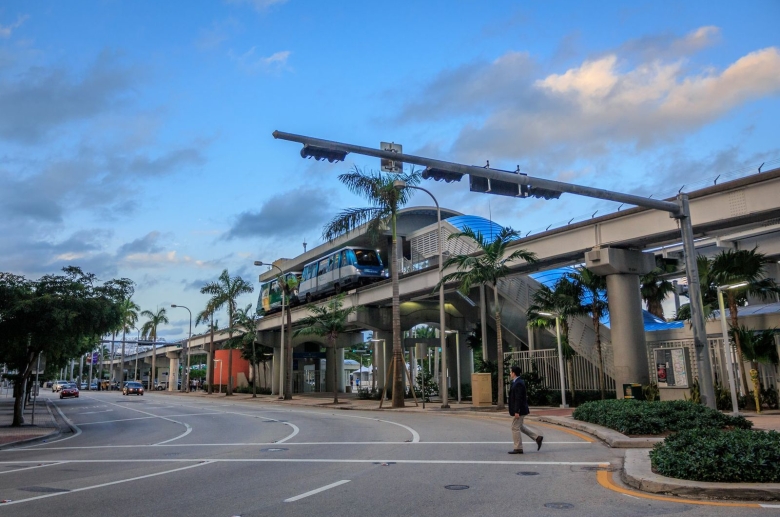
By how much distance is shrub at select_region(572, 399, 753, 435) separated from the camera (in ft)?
43.3

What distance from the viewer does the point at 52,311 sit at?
2144 centimetres

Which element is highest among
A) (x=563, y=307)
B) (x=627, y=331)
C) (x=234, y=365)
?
(x=563, y=307)

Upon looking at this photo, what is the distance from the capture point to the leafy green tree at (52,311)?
2139cm

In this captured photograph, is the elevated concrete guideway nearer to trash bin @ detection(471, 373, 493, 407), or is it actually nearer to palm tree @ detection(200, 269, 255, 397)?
trash bin @ detection(471, 373, 493, 407)

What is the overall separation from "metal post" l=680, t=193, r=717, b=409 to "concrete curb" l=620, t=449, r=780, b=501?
6.71m

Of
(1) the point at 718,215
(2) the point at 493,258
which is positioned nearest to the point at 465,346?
(2) the point at 493,258

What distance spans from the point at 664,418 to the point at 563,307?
1187cm

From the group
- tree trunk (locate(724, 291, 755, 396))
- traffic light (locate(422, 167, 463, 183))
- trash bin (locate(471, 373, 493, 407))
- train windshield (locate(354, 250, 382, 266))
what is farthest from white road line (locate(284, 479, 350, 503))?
train windshield (locate(354, 250, 382, 266))

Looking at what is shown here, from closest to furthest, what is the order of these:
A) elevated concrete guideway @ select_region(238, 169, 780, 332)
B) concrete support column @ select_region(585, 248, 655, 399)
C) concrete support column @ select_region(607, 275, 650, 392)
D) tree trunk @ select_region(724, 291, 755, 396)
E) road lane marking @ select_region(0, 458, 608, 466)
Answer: road lane marking @ select_region(0, 458, 608, 466) → elevated concrete guideway @ select_region(238, 169, 780, 332) → tree trunk @ select_region(724, 291, 755, 396) → concrete support column @ select_region(585, 248, 655, 399) → concrete support column @ select_region(607, 275, 650, 392)

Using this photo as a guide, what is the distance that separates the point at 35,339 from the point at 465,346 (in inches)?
1071

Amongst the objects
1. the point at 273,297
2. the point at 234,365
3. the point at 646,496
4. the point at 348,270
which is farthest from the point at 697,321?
the point at 234,365

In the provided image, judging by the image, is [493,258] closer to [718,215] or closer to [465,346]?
[718,215]

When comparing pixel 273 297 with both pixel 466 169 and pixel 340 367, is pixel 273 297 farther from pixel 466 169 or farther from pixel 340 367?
pixel 466 169

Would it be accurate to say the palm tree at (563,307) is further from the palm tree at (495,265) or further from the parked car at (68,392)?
the parked car at (68,392)
